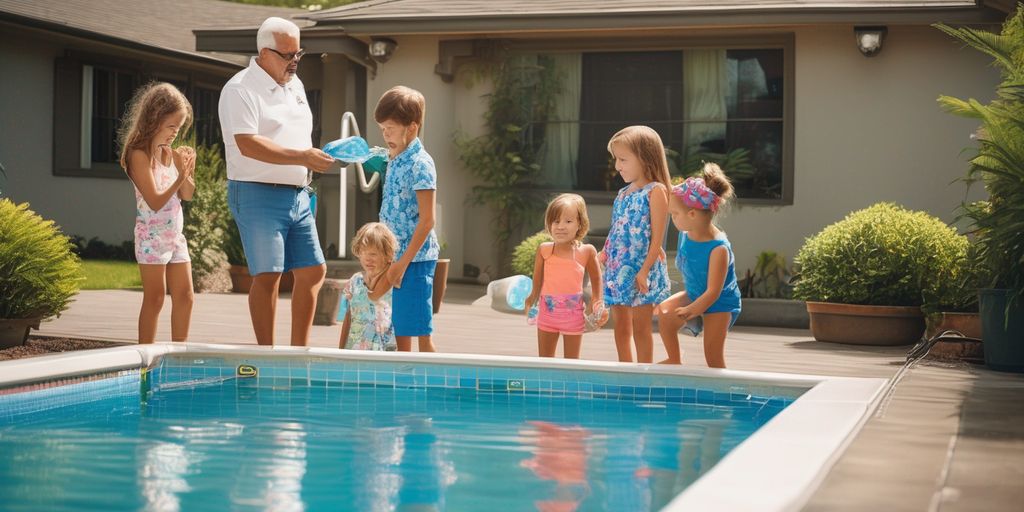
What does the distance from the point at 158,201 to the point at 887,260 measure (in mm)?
4730

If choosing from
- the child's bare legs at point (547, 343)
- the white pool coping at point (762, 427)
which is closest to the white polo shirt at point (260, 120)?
the white pool coping at point (762, 427)

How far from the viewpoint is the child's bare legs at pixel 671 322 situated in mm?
5379

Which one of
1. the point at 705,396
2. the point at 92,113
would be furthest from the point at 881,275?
the point at 92,113

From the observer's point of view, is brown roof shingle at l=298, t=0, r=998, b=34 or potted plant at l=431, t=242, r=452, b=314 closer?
potted plant at l=431, t=242, r=452, b=314

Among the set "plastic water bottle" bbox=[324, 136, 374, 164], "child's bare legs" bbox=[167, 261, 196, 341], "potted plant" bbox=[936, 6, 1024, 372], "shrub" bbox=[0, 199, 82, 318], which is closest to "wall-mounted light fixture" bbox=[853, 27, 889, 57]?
"potted plant" bbox=[936, 6, 1024, 372]

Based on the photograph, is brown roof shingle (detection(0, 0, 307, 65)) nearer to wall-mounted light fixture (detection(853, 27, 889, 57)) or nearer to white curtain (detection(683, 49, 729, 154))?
white curtain (detection(683, 49, 729, 154))

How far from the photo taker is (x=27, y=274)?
6160 mm

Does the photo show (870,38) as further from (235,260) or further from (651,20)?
(235,260)

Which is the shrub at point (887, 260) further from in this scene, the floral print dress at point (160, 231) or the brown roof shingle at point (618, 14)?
the floral print dress at point (160, 231)

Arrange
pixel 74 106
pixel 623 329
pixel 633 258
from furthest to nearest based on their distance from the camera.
→ pixel 74 106, pixel 623 329, pixel 633 258

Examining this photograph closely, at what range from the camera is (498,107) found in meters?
12.2

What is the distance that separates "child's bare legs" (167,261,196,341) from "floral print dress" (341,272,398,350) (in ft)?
2.71

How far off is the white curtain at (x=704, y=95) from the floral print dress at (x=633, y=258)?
21.4ft

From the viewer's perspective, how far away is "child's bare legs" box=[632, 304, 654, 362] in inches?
214
